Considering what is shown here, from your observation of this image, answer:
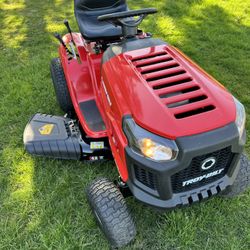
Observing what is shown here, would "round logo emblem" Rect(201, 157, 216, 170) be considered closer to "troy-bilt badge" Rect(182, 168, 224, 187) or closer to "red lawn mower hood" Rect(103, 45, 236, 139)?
"troy-bilt badge" Rect(182, 168, 224, 187)

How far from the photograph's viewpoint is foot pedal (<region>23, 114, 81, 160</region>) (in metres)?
2.62

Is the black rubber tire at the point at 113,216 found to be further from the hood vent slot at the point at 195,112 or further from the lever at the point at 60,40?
the lever at the point at 60,40

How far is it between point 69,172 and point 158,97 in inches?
43.2

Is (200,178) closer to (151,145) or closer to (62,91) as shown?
(151,145)

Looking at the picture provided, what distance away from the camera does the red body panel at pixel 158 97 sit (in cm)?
186

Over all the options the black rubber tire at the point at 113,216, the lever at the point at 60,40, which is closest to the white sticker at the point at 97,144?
the black rubber tire at the point at 113,216

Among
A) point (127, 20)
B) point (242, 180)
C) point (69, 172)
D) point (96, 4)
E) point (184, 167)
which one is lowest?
point (69, 172)

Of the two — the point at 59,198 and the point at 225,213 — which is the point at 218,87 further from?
the point at 59,198

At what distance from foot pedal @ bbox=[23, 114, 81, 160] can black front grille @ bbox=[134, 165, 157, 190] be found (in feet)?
2.45

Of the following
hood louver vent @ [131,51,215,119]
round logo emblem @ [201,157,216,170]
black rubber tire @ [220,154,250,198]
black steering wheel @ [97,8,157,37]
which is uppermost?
black steering wheel @ [97,8,157,37]

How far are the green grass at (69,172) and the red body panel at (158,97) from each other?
0.46m

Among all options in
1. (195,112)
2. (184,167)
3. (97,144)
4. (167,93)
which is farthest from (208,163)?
(97,144)

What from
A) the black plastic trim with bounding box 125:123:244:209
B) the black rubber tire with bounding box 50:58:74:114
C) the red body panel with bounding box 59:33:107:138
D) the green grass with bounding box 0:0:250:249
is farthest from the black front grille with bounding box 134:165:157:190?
the black rubber tire with bounding box 50:58:74:114

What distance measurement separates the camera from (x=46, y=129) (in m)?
2.74
